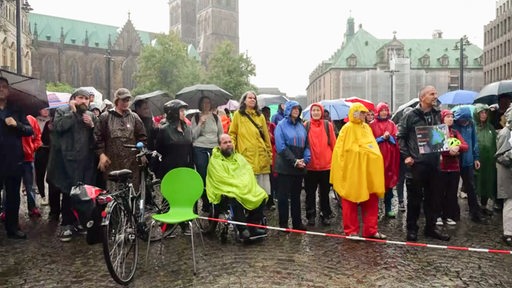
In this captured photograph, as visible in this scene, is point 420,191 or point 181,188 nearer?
point 181,188

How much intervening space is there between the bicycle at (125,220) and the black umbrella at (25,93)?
1.81 m

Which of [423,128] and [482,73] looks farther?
[482,73]

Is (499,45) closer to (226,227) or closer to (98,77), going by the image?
(98,77)

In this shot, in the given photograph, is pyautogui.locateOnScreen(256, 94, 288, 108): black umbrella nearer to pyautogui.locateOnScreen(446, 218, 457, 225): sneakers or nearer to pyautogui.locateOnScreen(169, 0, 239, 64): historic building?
pyautogui.locateOnScreen(446, 218, 457, 225): sneakers

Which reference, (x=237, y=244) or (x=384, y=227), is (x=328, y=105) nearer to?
(x=384, y=227)

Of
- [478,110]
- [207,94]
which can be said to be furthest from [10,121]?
[478,110]

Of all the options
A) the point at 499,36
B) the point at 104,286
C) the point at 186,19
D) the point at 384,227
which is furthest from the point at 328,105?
the point at 186,19

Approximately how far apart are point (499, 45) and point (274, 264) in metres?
77.8

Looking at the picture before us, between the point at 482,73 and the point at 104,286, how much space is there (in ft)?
296

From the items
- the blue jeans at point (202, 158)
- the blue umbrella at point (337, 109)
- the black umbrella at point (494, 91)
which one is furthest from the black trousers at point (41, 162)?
the black umbrella at point (494, 91)

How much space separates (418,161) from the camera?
7.03 metres

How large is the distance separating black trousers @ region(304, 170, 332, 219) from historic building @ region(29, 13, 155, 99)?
73775 mm

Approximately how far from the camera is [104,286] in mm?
5125

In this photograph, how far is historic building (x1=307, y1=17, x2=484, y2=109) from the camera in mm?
81188
